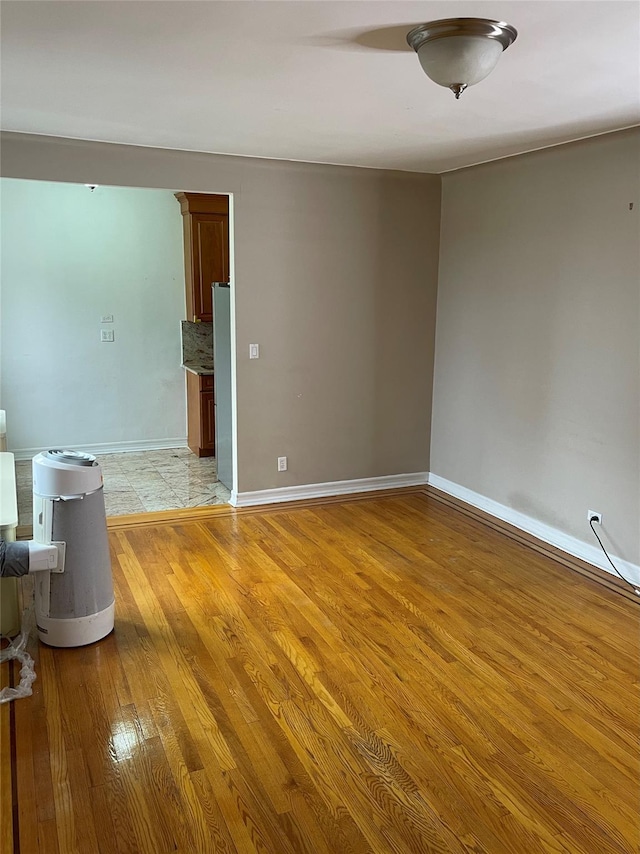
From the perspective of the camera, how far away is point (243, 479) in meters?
5.05

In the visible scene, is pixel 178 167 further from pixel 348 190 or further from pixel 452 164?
pixel 452 164

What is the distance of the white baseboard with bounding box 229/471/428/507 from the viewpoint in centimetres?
511

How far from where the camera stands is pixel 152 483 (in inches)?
225

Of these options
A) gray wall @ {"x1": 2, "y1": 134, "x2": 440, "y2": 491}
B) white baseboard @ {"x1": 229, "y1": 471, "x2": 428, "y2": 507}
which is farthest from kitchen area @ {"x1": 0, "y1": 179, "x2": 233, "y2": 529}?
gray wall @ {"x1": 2, "y1": 134, "x2": 440, "y2": 491}

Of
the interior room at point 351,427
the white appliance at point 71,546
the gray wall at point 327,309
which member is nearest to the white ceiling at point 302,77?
the interior room at point 351,427

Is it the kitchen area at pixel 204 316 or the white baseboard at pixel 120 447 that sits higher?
the kitchen area at pixel 204 316

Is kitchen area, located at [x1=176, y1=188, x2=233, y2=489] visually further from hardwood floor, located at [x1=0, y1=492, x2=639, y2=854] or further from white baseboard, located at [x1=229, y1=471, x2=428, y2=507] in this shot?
hardwood floor, located at [x1=0, y1=492, x2=639, y2=854]

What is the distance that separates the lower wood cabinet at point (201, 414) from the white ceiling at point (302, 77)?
2.36 metres

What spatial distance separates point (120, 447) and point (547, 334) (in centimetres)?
413

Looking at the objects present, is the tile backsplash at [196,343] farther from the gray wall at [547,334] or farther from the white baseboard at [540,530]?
the white baseboard at [540,530]

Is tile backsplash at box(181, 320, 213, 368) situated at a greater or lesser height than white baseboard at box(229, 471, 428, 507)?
greater

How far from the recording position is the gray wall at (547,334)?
3809 mm

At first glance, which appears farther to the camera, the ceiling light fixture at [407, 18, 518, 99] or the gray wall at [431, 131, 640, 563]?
the gray wall at [431, 131, 640, 563]

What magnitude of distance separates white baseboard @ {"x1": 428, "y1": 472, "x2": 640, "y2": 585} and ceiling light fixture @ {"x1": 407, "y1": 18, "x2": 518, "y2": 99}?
2725 mm
